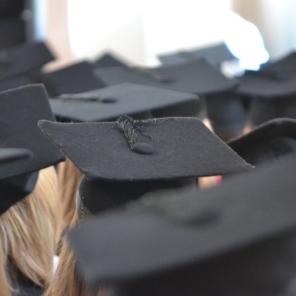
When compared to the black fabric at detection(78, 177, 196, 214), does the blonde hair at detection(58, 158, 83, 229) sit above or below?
below

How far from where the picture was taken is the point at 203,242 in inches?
28.5

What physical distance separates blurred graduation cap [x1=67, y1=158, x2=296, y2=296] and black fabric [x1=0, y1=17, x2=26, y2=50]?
176 inches

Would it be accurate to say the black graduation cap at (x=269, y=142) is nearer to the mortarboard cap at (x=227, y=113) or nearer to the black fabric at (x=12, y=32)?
the mortarboard cap at (x=227, y=113)

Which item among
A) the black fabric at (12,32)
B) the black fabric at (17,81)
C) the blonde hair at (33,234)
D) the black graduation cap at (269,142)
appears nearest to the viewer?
the black graduation cap at (269,142)

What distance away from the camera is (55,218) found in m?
1.58

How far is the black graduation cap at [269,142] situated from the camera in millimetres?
1273

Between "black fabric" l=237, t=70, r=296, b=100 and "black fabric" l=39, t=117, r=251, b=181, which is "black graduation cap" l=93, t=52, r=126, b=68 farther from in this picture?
"black fabric" l=39, t=117, r=251, b=181

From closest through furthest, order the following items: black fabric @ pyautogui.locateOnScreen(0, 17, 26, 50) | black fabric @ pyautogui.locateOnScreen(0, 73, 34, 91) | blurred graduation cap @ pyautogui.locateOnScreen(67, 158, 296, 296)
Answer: blurred graduation cap @ pyautogui.locateOnScreen(67, 158, 296, 296) < black fabric @ pyautogui.locateOnScreen(0, 73, 34, 91) < black fabric @ pyautogui.locateOnScreen(0, 17, 26, 50)

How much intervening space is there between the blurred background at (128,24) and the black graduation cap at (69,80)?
2.28 m

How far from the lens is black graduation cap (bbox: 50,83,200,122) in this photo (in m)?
1.67

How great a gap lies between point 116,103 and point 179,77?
0.67 metres

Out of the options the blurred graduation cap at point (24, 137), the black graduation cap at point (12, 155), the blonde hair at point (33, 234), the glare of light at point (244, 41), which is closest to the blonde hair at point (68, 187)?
the blonde hair at point (33, 234)

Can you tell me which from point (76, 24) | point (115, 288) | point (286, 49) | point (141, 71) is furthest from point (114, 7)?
point (115, 288)

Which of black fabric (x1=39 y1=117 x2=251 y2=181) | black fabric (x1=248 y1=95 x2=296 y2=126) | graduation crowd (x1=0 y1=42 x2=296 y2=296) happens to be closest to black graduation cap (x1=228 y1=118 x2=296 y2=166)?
graduation crowd (x1=0 y1=42 x2=296 y2=296)
